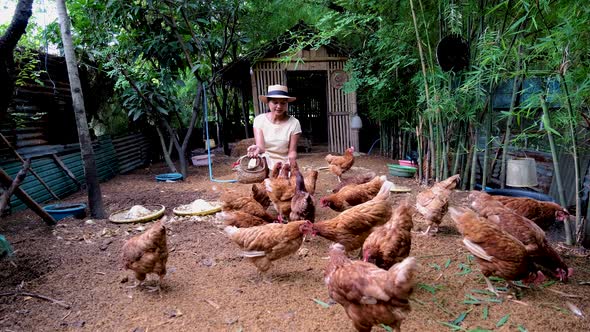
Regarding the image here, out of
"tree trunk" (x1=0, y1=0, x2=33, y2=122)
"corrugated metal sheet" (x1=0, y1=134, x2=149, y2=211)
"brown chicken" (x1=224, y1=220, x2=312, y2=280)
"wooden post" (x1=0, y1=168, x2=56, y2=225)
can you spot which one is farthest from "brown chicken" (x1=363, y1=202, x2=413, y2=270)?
"corrugated metal sheet" (x1=0, y1=134, x2=149, y2=211)

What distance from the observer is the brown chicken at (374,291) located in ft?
6.47

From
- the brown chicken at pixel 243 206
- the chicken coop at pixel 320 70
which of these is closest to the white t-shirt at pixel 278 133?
the brown chicken at pixel 243 206

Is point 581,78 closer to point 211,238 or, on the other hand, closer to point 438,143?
point 438,143

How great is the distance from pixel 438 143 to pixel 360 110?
6.19 metres

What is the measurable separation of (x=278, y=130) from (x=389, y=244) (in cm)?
305

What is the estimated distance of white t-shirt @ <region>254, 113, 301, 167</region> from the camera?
5277mm

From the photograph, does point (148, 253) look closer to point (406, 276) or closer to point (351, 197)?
point (406, 276)

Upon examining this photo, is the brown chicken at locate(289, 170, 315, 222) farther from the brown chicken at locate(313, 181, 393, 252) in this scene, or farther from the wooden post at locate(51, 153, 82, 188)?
the wooden post at locate(51, 153, 82, 188)

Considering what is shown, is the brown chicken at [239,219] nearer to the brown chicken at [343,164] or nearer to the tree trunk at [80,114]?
the tree trunk at [80,114]

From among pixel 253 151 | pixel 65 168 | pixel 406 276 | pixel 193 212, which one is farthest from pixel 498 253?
pixel 65 168

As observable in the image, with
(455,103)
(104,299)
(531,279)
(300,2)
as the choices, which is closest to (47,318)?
(104,299)

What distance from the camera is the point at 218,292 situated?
296 centimetres

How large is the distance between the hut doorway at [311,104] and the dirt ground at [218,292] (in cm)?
1221

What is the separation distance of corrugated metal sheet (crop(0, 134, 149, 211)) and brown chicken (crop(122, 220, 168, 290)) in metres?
3.99
